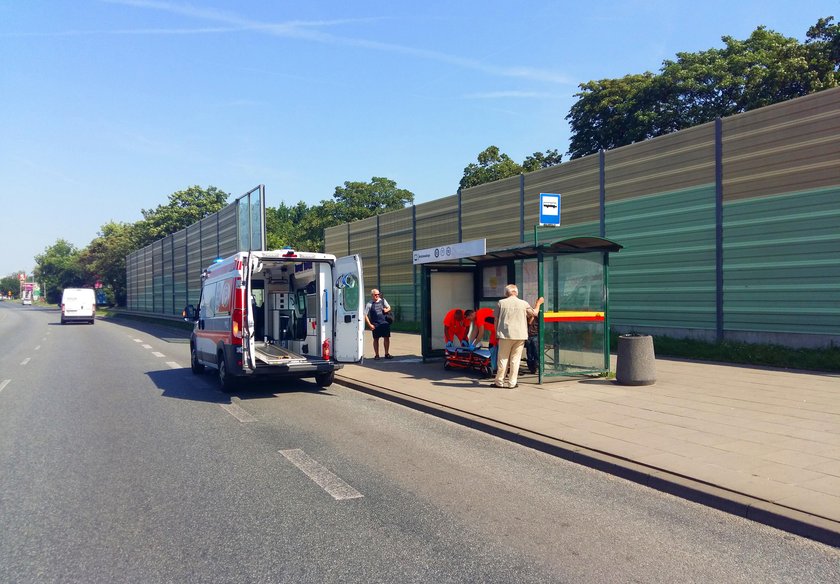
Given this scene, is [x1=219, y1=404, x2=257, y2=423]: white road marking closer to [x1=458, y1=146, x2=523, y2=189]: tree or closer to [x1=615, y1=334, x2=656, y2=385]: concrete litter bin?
[x1=615, y1=334, x2=656, y2=385]: concrete litter bin

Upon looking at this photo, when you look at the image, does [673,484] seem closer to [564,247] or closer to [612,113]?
[564,247]

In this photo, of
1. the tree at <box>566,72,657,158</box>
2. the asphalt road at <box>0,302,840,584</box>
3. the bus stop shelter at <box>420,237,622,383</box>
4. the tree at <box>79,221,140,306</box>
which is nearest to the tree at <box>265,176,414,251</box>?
the tree at <box>79,221,140,306</box>

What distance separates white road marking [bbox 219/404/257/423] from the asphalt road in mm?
263

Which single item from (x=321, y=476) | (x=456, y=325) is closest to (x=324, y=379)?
(x=456, y=325)

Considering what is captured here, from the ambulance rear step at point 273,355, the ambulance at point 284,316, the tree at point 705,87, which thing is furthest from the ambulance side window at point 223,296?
the tree at point 705,87

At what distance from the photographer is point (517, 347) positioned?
1084 cm

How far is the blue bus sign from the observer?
1189cm

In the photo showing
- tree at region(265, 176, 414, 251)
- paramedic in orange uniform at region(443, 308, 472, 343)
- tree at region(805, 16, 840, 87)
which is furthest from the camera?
tree at region(265, 176, 414, 251)

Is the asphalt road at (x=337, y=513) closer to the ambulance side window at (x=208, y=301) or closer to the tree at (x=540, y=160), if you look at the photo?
the ambulance side window at (x=208, y=301)

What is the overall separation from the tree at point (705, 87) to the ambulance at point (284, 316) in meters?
21.9

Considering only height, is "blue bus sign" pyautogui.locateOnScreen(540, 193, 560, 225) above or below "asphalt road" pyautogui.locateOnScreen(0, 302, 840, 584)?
above

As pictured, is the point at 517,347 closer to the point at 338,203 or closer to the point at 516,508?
the point at 516,508

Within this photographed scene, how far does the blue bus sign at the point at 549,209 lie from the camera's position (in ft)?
39.0

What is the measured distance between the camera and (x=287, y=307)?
1391 cm
